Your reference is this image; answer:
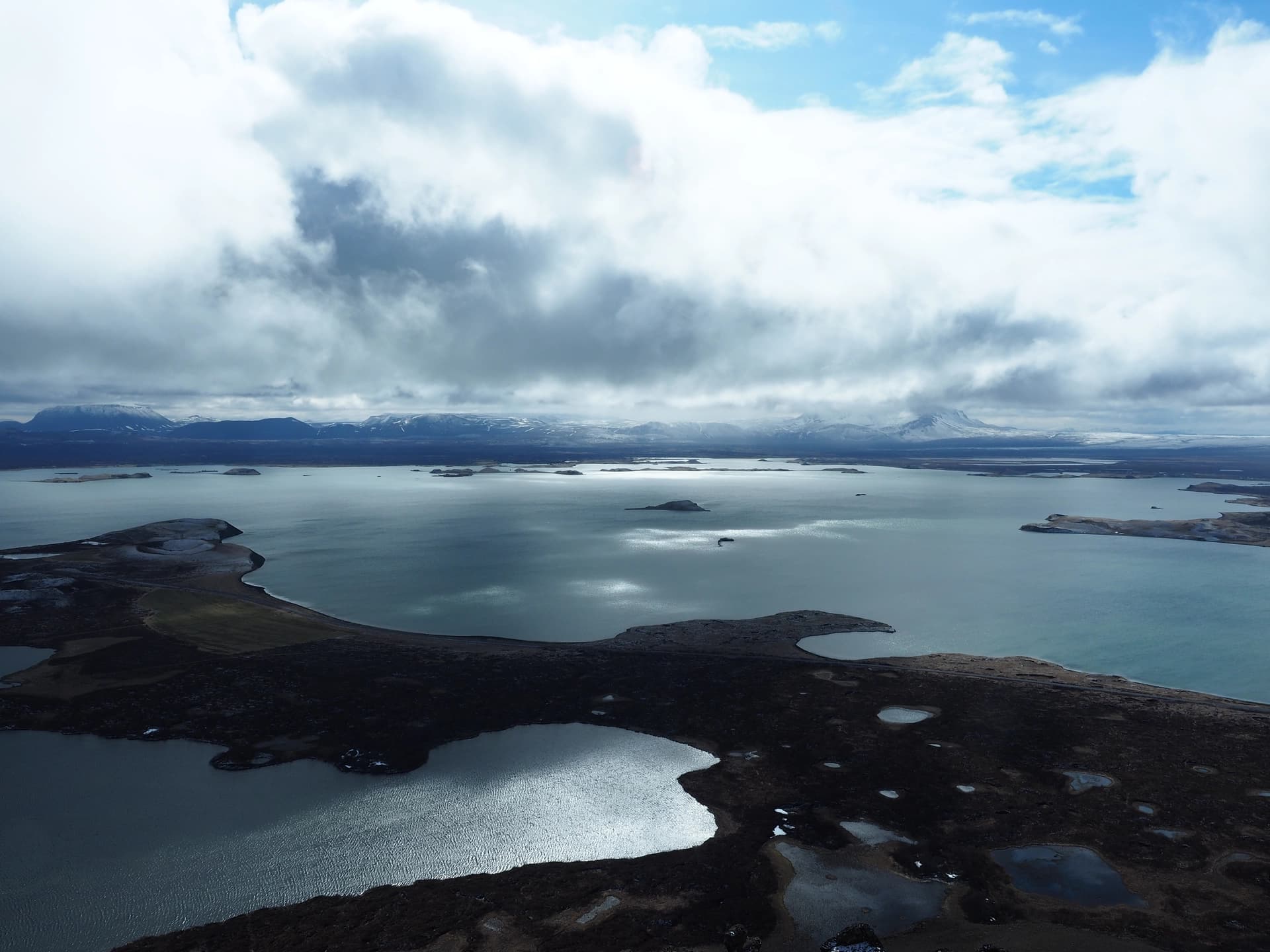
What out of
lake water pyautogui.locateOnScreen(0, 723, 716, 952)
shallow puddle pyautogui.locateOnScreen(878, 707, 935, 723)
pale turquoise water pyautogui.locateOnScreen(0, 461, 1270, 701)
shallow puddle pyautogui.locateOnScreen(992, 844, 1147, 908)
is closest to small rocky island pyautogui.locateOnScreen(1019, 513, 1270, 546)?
pale turquoise water pyautogui.locateOnScreen(0, 461, 1270, 701)

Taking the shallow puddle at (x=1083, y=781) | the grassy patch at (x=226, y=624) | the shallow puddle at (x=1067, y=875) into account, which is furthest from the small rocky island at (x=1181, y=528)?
the grassy patch at (x=226, y=624)

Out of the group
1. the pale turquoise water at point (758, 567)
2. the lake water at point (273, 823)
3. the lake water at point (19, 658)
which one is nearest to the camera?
the lake water at point (273, 823)

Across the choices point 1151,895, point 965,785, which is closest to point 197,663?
point 965,785

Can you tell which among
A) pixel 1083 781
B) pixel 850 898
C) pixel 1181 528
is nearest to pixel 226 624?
pixel 850 898

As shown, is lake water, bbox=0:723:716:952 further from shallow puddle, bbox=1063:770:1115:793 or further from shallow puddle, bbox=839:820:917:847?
shallow puddle, bbox=1063:770:1115:793

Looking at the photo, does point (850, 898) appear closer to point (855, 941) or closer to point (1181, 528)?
point (855, 941)

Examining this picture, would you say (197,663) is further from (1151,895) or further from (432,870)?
(1151,895)

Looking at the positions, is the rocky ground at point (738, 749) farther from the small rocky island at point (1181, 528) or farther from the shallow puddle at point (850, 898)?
the small rocky island at point (1181, 528)
